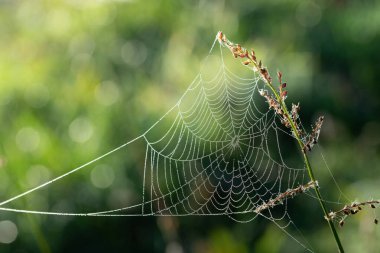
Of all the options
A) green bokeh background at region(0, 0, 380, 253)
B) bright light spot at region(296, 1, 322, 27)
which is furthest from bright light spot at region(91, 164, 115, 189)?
bright light spot at region(296, 1, 322, 27)

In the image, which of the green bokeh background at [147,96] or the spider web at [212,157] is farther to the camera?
the green bokeh background at [147,96]

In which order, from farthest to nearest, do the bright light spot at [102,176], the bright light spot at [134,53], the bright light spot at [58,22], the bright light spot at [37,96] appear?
the bright light spot at [58,22] < the bright light spot at [134,53] < the bright light spot at [37,96] < the bright light spot at [102,176]

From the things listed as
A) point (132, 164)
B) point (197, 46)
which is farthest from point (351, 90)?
point (132, 164)

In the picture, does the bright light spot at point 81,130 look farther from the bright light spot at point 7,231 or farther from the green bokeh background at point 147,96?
the bright light spot at point 7,231

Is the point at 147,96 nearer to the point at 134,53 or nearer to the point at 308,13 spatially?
the point at 134,53

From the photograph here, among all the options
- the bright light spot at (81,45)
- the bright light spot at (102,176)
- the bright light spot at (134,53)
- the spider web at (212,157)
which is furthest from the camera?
the bright light spot at (81,45)

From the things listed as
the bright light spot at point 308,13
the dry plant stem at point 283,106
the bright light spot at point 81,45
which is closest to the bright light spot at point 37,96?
the bright light spot at point 81,45

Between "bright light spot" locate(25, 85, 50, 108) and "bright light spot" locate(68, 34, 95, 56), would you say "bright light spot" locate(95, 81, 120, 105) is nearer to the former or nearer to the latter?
→ "bright light spot" locate(25, 85, 50, 108)

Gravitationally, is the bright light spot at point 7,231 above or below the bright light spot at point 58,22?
below
